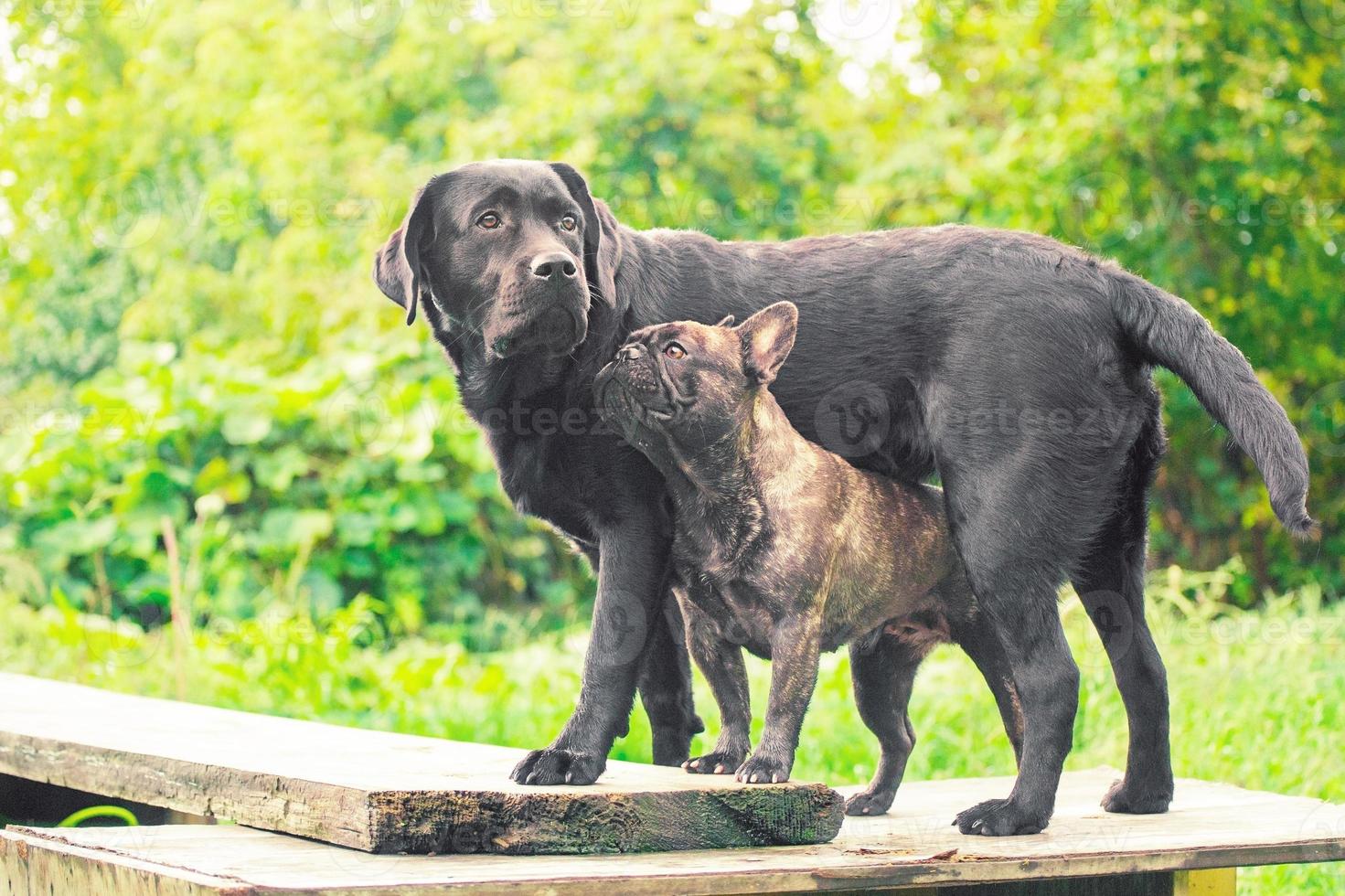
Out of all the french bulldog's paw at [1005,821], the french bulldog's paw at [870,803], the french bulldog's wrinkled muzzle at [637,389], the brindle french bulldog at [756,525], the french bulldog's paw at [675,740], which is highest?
the french bulldog's wrinkled muzzle at [637,389]

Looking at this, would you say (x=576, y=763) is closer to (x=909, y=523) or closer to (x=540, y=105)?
(x=909, y=523)

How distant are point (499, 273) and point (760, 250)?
824 mm

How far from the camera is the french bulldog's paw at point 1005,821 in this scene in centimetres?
331

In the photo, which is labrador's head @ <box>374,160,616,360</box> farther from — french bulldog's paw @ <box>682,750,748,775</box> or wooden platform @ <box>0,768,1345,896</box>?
wooden platform @ <box>0,768,1345,896</box>

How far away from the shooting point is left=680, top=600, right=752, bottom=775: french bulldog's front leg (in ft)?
11.5

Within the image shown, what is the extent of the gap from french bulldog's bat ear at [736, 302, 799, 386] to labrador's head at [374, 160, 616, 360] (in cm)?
38

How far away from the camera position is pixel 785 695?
3.16m

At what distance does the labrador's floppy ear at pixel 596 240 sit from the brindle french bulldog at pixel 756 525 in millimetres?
205

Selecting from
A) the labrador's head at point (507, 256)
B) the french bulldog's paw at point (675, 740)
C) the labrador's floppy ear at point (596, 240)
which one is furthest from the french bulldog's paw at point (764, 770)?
the labrador's floppy ear at point (596, 240)

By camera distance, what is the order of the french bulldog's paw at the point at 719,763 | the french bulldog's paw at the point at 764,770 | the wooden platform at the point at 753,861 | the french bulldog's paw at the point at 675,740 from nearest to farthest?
the wooden platform at the point at 753,861 < the french bulldog's paw at the point at 764,770 < the french bulldog's paw at the point at 719,763 < the french bulldog's paw at the point at 675,740

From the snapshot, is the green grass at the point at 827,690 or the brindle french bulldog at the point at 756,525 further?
the green grass at the point at 827,690

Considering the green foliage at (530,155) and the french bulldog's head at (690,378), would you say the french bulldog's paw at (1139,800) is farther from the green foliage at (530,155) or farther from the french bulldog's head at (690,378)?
the green foliage at (530,155)

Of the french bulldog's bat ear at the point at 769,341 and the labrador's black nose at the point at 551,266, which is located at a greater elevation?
the labrador's black nose at the point at 551,266

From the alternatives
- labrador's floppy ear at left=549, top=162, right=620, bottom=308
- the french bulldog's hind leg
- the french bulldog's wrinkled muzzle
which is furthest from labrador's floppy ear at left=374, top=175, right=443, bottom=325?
the french bulldog's hind leg
